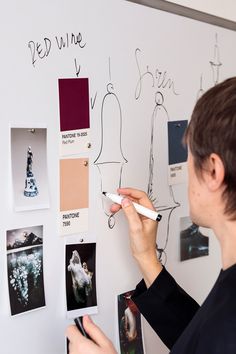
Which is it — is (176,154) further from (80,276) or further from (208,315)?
(208,315)

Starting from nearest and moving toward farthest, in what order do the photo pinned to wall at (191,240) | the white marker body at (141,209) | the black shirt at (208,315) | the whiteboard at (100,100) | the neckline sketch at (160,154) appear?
the black shirt at (208,315)
the whiteboard at (100,100)
the white marker body at (141,209)
the neckline sketch at (160,154)
the photo pinned to wall at (191,240)

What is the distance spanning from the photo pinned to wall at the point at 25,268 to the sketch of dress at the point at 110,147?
0.52 feet

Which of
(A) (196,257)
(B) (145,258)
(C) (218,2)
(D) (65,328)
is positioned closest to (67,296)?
(D) (65,328)

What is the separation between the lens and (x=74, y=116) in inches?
30.8

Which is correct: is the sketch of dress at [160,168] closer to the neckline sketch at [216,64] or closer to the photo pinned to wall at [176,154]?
the photo pinned to wall at [176,154]

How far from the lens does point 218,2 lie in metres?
1.08

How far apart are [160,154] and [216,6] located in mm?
373

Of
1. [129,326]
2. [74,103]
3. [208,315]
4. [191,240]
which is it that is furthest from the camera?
[191,240]

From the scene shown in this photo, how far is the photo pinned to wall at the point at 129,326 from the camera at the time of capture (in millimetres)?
901

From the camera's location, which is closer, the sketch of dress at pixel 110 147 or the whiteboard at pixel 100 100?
the whiteboard at pixel 100 100

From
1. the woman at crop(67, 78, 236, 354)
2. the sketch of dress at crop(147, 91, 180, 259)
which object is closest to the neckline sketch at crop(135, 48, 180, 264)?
the sketch of dress at crop(147, 91, 180, 259)

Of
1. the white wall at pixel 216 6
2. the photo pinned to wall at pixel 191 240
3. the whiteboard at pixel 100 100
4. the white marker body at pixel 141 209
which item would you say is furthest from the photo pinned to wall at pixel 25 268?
the white wall at pixel 216 6

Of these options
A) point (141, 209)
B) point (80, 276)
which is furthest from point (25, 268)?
point (141, 209)

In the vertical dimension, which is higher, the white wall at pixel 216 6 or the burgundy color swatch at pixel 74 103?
the white wall at pixel 216 6
